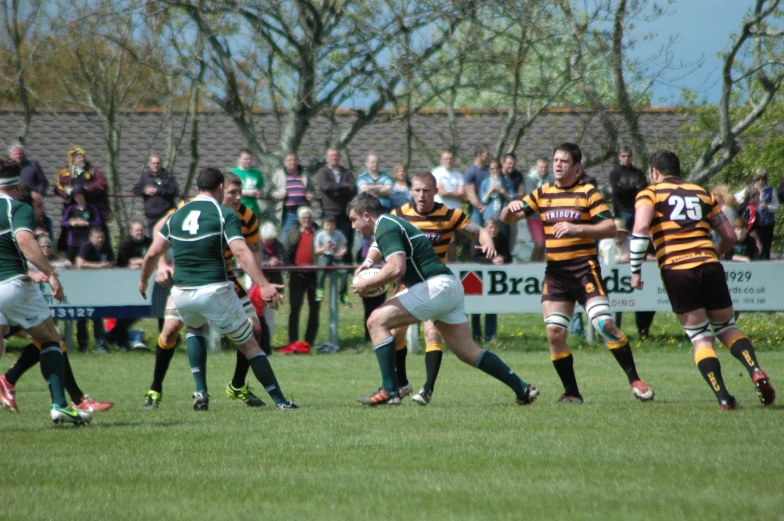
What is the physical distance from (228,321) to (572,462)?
146 inches

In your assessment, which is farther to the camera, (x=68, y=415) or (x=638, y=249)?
(x=638, y=249)

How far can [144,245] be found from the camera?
677 inches

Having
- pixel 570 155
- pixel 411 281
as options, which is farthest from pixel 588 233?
pixel 411 281

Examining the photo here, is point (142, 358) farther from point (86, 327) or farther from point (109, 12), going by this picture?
point (109, 12)

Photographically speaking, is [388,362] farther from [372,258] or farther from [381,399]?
[372,258]

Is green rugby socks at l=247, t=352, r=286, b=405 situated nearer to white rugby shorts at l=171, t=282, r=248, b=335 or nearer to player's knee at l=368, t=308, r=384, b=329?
white rugby shorts at l=171, t=282, r=248, b=335

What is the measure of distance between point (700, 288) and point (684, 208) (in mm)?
650

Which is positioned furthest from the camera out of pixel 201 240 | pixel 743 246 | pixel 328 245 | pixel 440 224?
pixel 743 246

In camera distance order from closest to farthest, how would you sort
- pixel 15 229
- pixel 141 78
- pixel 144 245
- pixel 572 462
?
pixel 572 462 < pixel 15 229 < pixel 144 245 < pixel 141 78

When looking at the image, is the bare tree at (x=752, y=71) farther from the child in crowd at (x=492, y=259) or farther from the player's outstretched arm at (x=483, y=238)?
the player's outstretched arm at (x=483, y=238)

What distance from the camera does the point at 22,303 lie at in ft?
26.5

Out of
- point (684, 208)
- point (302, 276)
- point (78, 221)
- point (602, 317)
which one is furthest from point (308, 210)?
point (684, 208)

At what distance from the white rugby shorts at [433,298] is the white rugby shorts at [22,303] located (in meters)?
2.81

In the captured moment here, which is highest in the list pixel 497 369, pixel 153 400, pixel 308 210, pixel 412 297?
pixel 308 210
